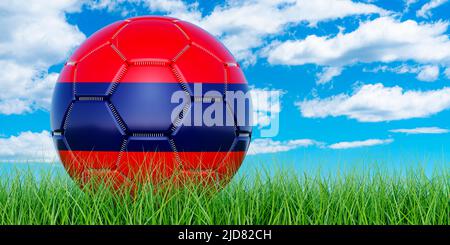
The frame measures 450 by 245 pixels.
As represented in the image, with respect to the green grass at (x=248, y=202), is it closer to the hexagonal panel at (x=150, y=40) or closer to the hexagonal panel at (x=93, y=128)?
the hexagonal panel at (x=93, y=128)

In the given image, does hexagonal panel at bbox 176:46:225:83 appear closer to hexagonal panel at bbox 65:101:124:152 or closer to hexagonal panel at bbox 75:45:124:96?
hexagonal panel at bbox 75:45:124:96

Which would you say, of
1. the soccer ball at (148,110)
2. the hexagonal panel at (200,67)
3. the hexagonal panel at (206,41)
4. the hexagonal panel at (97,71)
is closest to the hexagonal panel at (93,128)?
the soccer ball at (148,110)

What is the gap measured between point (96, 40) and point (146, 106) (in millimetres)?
995

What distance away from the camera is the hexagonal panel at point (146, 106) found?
4742 millimetres

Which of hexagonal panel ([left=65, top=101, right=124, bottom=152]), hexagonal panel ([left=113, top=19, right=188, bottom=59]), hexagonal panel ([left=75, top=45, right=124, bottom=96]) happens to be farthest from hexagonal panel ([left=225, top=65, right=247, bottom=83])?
hexagonal panel ([left=65, top=101, right=124, bottom=152])

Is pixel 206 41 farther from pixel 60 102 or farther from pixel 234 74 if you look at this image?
pixel 60 102

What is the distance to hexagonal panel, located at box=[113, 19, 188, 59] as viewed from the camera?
195 inches

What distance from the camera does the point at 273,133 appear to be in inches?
207

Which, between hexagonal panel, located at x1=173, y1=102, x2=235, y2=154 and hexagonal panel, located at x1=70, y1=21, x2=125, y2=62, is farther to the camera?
hexagonal panel, located at x1=70, y1=21, x2=125, y2=62

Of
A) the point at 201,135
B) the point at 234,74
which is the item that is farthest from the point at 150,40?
the point at 201,135
